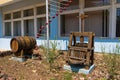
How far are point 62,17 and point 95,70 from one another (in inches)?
Answer: 150

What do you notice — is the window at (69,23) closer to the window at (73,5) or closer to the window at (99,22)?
the window at (73,5)

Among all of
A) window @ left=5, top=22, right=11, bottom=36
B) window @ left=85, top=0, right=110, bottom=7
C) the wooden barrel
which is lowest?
the wooden barrel

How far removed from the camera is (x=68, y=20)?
7586 millimetres

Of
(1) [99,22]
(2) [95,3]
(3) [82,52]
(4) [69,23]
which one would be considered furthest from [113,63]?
(4) [69,23]

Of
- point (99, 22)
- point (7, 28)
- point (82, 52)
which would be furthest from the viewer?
point (7, 28)

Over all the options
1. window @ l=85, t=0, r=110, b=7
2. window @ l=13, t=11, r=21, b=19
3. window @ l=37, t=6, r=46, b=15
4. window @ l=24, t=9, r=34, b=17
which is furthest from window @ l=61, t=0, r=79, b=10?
window @ l=13, t=11, r=21, b=19

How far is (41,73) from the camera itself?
471 centimetres

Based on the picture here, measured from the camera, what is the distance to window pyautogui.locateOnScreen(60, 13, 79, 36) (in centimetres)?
731

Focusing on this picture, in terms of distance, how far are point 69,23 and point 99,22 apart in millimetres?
1475

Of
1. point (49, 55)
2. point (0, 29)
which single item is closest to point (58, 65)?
point (49, 55)

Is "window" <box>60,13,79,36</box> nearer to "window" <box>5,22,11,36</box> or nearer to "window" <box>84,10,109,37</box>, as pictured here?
"window" <box>84,10,109,37</box>

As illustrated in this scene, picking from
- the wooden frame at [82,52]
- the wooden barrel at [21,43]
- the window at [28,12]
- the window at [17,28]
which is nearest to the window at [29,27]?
the window at [28,12]

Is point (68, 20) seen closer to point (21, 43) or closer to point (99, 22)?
point (99, 22)

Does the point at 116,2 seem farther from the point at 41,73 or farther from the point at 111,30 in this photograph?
the point at 41,73
